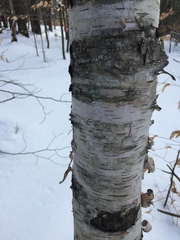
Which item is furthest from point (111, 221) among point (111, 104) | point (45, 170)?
point (45, 170)

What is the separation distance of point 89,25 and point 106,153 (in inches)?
10.5

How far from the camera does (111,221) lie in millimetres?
545

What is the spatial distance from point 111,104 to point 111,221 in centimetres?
31

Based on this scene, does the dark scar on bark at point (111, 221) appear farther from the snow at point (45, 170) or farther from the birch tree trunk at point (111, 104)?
the snow at point (45, 170)

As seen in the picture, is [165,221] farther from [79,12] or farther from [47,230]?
[79,12]

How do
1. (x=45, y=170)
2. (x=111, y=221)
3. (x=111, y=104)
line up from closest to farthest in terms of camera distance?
(x=111, y=104) → (x=111, y=221) → (x=45, y=170)

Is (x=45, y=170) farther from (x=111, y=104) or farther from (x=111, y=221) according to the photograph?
(x=111, y=104)

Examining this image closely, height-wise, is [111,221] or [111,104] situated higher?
[111,104]

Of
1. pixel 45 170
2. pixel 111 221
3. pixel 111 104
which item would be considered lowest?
pixel 45 170

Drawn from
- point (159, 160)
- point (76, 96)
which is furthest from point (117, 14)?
point (159, 160)

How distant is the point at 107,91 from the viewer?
1.41 feet

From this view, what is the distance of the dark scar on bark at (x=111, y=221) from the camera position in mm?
543

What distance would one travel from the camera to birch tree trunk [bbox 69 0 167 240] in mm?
393

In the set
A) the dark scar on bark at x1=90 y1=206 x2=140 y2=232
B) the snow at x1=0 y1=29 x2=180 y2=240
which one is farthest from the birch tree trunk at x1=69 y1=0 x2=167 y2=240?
the snow at x1=0 y1=29 x2=180 y2=240
